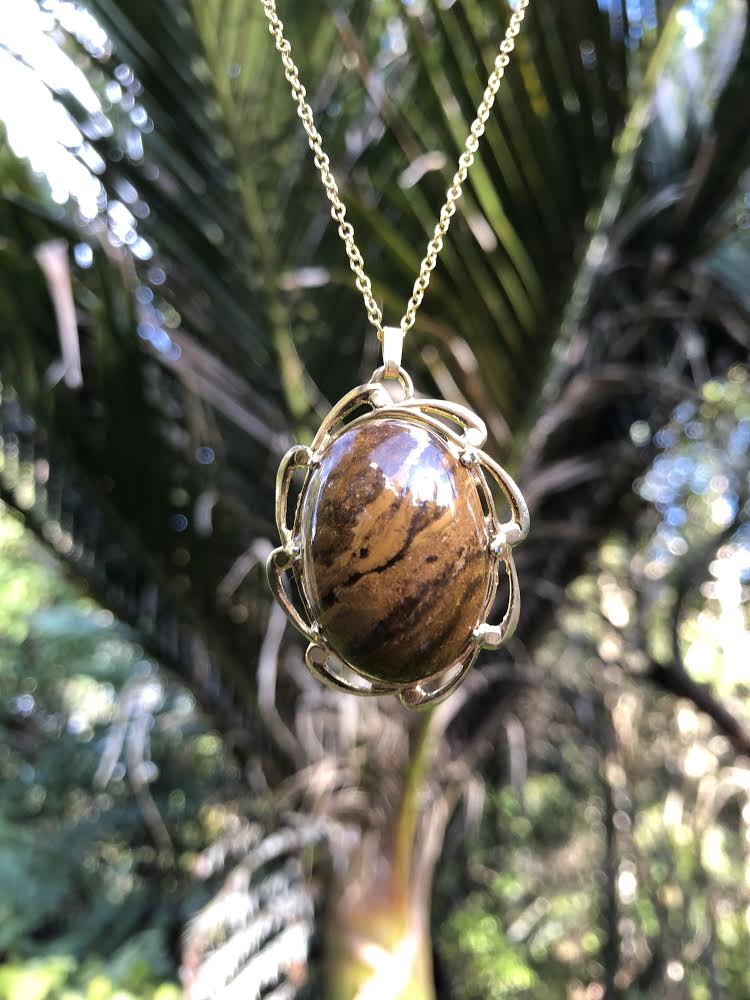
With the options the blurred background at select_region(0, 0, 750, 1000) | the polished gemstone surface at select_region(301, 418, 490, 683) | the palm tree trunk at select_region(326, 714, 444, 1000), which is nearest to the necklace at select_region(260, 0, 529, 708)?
the polished gemstone surface at select_region(301, 418, 490, 683)

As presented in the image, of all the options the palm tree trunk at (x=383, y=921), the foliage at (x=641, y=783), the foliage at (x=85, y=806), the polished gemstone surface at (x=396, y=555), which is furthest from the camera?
the foliage at (x=85, y=806)

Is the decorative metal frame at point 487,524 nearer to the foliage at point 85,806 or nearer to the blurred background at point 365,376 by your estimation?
the blurred background at point 365,376

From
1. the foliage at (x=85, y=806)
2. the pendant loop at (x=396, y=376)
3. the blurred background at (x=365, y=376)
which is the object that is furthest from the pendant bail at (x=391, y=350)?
the foliage at (x=85, y=806)

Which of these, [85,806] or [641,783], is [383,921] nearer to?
[641,783]

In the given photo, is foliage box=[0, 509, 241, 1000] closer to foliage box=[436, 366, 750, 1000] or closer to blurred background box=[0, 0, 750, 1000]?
blurred background box=[0, 0, 750, 1000]

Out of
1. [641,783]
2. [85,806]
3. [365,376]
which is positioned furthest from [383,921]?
[85,806]

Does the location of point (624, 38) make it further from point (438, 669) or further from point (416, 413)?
point (438, 669)

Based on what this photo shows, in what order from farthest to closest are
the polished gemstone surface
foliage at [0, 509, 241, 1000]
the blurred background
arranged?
foliage at [0, 509, 241, 1000], the blurred background, the polished gemstone surface

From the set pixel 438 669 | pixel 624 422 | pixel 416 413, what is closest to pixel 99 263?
pixel 416 413
